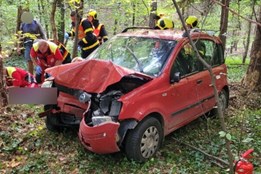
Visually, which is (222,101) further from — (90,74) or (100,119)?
(100,119)

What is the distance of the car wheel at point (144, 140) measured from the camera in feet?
14.4

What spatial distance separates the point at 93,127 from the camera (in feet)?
13.4

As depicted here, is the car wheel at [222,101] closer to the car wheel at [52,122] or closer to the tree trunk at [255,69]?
the tree trunk at [255,69]

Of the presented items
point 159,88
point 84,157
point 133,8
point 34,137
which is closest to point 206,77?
point 159,88

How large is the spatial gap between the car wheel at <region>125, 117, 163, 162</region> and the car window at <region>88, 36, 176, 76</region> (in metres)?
0.80

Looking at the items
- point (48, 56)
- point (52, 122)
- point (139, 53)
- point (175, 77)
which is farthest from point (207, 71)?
point (48, 56)

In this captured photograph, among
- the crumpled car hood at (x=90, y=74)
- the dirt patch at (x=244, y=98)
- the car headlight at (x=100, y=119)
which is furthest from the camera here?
the dirt patch at (x=244, y=98)

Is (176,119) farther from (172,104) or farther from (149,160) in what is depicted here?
(149,160)

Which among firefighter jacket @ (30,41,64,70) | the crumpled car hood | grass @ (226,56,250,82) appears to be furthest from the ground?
grass @ (226,56,250,82)

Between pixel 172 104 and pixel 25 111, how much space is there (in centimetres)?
319

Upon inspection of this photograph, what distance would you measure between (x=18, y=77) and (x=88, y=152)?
112 inches

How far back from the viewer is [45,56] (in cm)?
714

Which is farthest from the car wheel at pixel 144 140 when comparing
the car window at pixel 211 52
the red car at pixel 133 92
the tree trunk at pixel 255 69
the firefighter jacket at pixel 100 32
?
the firefighter jacket at pixel 100 32

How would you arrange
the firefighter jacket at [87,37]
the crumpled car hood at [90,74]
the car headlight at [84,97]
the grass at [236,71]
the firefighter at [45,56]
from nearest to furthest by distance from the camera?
the crumpled car hood at [90,74]
the car headlight at [84,97]
the firefighter at [45,56]
the firefighter jacket at [87,37]
the grass at [236,71]
